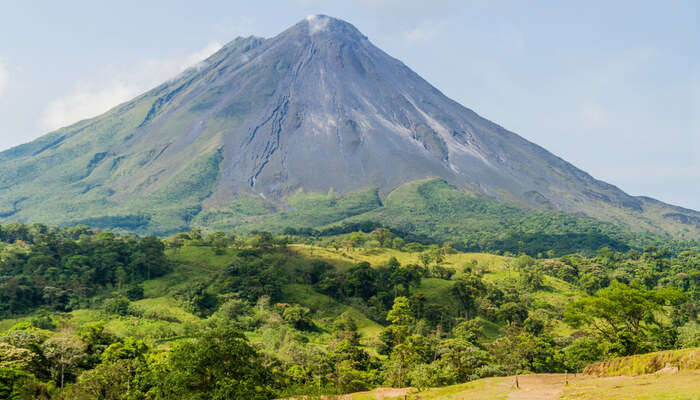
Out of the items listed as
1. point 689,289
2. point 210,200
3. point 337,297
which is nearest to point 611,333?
point 337,297

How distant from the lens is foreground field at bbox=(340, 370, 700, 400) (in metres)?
19.0

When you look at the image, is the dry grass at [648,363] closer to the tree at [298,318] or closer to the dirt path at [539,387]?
the dirt path at [539,387]

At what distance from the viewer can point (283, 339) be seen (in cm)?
4703

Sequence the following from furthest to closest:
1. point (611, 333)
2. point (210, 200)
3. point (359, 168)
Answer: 1. point (359, 168)
2. point (210, 200)
3. point (611, 333)

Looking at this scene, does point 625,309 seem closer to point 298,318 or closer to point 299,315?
point 298,318

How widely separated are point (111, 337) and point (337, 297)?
110 feet

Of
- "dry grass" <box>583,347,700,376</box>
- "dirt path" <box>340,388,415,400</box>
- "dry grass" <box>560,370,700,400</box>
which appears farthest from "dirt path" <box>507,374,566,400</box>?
"dirt path" <box>340,388,415,400</box>

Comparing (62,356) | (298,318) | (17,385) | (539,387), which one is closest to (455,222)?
(298,318)

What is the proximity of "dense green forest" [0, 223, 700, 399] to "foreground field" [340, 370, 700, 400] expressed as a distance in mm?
3037

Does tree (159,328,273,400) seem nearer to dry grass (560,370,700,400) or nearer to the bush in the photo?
dry grass (560,370,700,400)

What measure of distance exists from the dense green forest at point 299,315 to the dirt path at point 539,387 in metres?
5.96

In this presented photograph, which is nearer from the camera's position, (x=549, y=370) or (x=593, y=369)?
(x=593, y=369)

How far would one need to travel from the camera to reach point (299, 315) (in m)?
53.9

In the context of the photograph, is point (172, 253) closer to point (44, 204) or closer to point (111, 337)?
point (111, 337)
